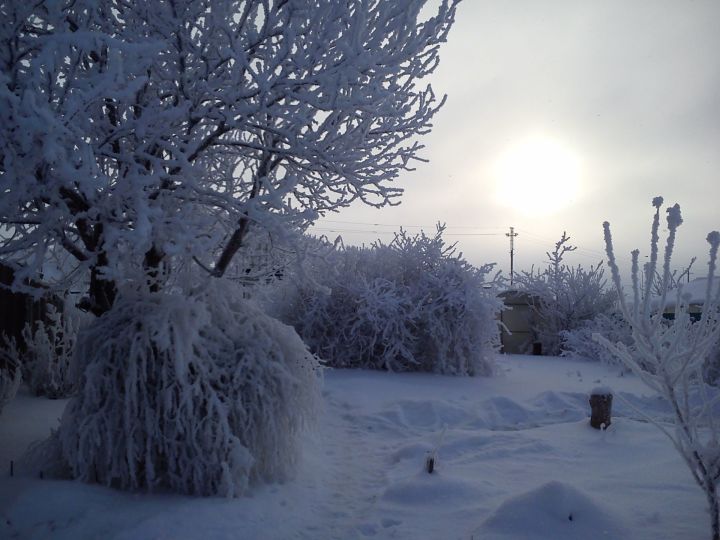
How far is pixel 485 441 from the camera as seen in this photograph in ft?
16.9

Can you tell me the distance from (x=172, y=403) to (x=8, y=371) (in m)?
3.71

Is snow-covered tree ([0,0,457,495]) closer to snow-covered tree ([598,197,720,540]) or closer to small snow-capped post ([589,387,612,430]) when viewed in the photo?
snow-covered tree ([598,197,720,540])

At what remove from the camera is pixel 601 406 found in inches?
209

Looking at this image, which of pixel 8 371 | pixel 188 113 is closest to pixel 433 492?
pixel 188 113

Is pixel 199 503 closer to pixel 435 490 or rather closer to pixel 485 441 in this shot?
pixel 435 490

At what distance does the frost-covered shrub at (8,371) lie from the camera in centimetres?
491

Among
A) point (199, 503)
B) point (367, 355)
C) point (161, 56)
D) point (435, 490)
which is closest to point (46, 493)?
point (199, 503)

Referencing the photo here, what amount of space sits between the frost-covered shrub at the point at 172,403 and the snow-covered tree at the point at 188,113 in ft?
1.52

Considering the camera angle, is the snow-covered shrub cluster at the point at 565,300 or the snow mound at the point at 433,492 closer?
the snow mound at the point at 433,492

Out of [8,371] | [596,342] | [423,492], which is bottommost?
[423,492]

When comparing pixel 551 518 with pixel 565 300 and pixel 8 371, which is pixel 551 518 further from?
pixel 565 300

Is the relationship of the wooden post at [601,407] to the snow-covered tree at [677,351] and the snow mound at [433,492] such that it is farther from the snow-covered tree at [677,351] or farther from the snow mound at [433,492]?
the snow-covered tree at [677,351]

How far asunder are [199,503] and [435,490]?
1585 millimetres

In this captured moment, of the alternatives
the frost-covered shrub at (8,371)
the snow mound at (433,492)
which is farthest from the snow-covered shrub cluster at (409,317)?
the snow mound at (433,492)
